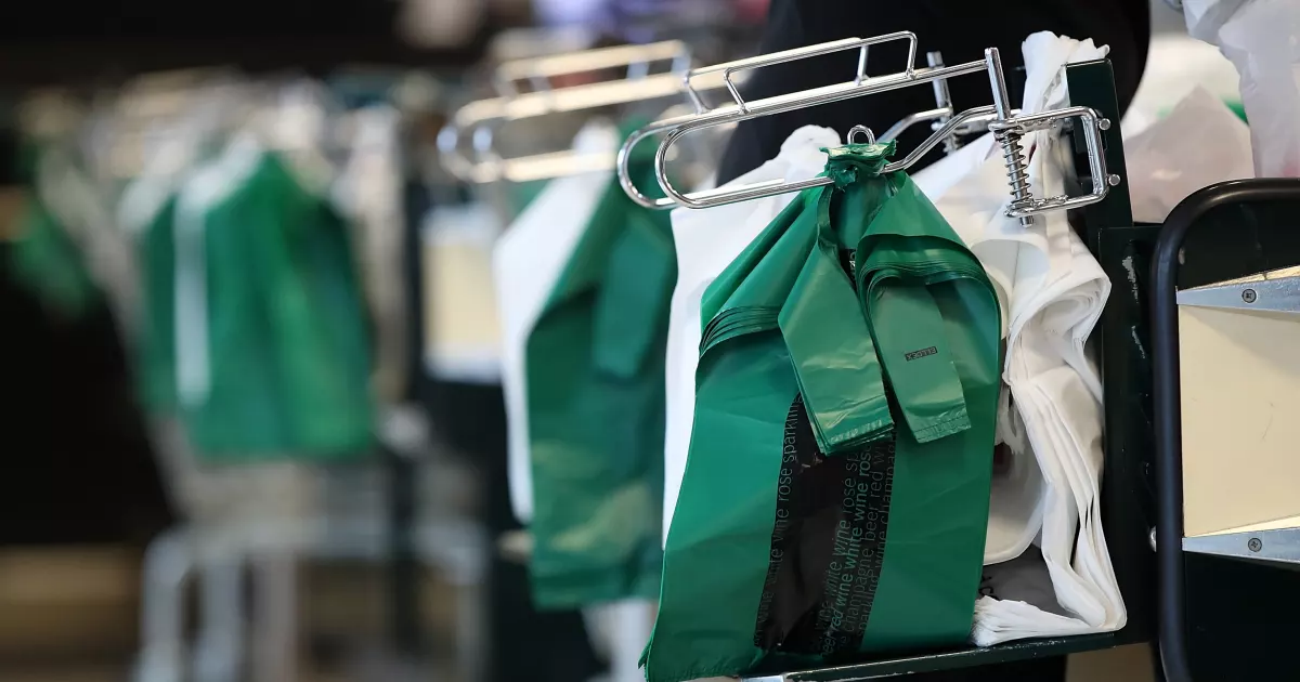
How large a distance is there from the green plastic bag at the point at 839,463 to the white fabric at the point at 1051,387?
0.10ft

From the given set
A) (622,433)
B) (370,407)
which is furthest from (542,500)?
(370,407)

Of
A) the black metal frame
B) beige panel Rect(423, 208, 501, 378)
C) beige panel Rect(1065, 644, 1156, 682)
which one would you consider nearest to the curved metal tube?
the black metal frame

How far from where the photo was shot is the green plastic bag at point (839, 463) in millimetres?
766

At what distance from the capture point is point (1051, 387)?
81 centimetres

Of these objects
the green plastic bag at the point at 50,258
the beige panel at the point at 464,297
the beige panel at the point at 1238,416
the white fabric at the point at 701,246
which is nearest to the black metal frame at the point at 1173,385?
the beige panel at the point at 1238,416

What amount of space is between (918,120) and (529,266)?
58 cm

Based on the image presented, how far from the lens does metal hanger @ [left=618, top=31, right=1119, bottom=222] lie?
0.79 m

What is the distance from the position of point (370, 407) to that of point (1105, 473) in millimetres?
1802

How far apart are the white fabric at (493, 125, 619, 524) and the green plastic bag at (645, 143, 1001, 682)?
57 cm

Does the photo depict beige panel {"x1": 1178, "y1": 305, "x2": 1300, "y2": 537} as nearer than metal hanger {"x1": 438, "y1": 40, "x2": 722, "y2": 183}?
Yes

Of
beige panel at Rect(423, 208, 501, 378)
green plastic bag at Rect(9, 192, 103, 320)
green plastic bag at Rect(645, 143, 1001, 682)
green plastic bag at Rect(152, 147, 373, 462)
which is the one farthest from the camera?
green plastic bag at Rect(9, 192, 103, 320)

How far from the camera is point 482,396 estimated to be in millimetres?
2115

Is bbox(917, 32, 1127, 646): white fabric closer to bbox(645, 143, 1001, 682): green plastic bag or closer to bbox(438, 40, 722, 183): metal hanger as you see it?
bbox(645, 143, 1001, 682): green plastic bag

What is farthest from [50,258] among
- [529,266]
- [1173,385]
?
[1173,385]
